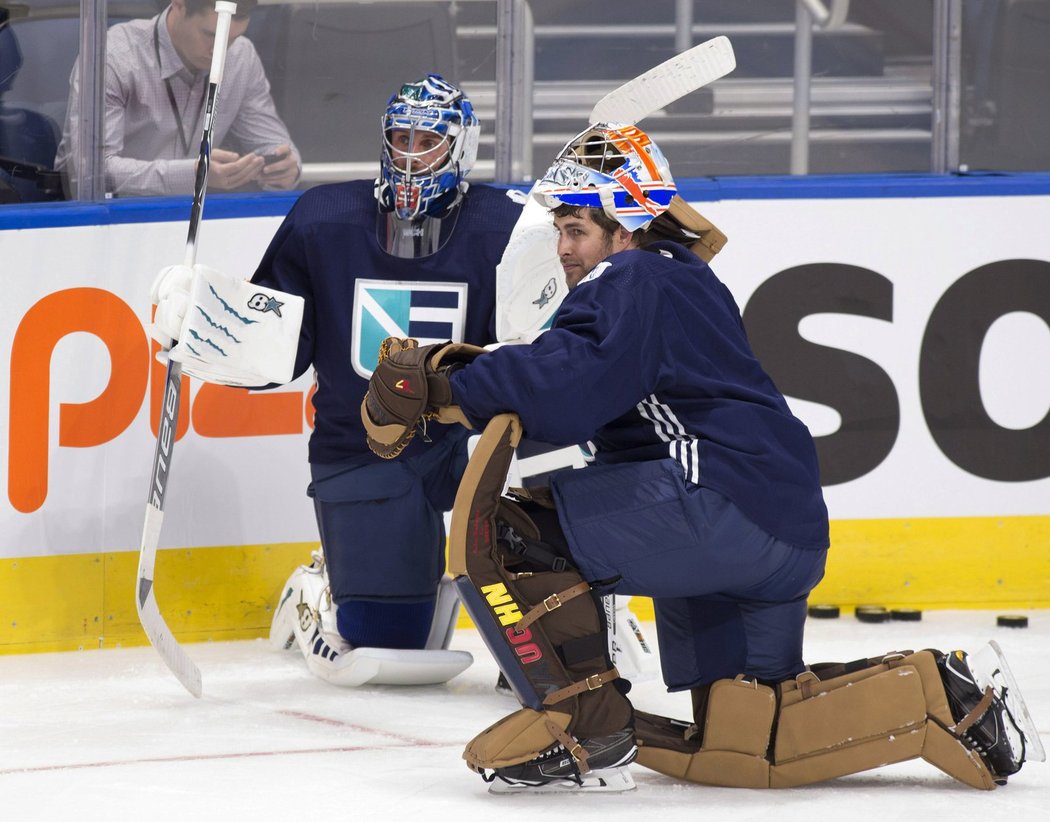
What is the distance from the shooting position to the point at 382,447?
2355mm

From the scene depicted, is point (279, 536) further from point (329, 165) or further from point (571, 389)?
point (571, 389)

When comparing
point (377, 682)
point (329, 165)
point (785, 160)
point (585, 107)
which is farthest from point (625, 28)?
point (377, 682)

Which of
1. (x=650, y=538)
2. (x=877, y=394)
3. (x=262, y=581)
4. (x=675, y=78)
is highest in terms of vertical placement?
(x=675, y=78)

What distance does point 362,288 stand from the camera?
10.4 feet

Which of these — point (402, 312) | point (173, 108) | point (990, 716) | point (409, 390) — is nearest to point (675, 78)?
point (402, 312)

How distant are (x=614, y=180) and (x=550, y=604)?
63cm

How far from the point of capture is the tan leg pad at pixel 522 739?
2.23m

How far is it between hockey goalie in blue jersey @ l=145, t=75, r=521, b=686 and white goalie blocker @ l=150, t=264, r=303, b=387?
6.3 inches

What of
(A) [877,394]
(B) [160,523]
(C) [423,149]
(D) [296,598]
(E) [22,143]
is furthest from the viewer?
(A) [877,394]

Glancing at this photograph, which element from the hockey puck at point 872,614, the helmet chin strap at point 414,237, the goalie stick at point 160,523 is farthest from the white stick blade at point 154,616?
the hockey puck at point 872,614

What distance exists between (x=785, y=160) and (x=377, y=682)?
5.61ft

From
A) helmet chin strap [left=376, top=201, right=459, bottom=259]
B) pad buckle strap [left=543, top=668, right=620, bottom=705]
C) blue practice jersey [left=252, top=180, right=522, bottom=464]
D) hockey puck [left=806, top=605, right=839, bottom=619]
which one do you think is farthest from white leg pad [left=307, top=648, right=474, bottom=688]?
hockey puck [left=806, top=605, right=839, bottom=619]

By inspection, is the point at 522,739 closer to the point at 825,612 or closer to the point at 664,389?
the point at 664,389

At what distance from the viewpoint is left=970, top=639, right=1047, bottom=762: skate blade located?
7.57 feet
